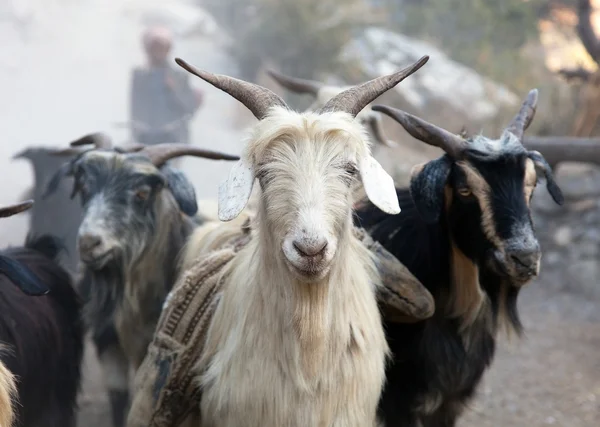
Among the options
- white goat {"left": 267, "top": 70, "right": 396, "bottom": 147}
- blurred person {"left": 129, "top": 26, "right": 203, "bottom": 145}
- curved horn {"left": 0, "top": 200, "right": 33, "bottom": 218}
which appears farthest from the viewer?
blurred person {"left": 129, "top": 26, "right": 203, "bottom": 145}

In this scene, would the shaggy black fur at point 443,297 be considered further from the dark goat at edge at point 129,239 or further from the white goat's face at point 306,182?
the dark goat at edge at point 129,239

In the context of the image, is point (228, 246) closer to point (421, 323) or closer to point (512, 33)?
point (421, 323)

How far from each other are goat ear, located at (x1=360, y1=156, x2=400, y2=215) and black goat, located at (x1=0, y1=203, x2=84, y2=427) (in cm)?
154

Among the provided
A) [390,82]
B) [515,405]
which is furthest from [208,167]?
[390,82]

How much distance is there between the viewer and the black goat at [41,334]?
3.90 m

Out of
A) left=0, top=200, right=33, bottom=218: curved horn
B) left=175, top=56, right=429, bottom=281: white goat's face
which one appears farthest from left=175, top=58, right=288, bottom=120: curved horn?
left=0, top=200, right=33, bottom=218: curved horn

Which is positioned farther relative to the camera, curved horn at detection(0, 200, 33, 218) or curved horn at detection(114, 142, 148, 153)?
curved horn at detection(114, 142, 148, 153)

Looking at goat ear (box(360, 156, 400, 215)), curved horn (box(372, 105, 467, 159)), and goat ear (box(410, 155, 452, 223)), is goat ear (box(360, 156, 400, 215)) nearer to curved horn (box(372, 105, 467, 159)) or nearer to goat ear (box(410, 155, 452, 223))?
goat ear (box(410, 155, 452, 223))

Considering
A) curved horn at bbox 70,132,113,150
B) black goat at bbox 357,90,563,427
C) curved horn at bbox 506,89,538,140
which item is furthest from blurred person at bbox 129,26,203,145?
black goat at bbox 357,90,563,427

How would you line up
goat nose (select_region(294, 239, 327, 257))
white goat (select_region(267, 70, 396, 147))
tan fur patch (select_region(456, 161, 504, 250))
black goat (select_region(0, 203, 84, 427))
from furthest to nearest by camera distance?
1. white goat (select_region(267, 70, 396, 147))
2. black goat (select_region(0, 203, 84, 427))
3. tan fur patch (select_region(456, 161, 504, 250))
4. goat nose (select_region(294, 239, 327, 257))

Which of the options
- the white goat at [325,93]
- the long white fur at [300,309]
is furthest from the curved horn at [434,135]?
the white goat at [325,93]

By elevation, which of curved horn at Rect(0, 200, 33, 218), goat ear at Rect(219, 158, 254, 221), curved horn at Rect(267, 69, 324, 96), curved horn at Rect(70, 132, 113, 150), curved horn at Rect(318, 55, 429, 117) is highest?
curved horn at Rect(318, 55, 429, 117)

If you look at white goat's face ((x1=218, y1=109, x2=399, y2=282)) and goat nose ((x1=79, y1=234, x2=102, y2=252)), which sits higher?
white goat's face ((x1=218, y1=109, x2=399, y2=282))

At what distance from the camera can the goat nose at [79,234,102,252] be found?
177 inches
